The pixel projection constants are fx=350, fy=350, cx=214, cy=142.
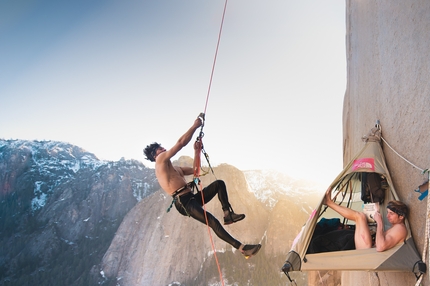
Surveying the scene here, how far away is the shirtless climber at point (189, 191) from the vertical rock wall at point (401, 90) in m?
1.86

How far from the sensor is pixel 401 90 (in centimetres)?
413

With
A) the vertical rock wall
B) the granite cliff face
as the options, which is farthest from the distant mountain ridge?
the vertical rock wall

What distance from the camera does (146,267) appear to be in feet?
159

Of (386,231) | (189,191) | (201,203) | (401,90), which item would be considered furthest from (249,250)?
(401,90)

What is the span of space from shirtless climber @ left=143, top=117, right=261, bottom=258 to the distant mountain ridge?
44.2 metres

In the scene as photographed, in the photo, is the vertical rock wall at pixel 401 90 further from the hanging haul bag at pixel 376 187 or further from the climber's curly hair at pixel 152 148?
the climber's curly hair at pixel 152 148

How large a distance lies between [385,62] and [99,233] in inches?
2464

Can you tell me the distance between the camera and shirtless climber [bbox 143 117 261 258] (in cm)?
431

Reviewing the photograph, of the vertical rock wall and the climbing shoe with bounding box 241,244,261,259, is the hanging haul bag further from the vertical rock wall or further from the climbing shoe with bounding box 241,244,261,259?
the climbing shoe with bounding box 241,244,261,259

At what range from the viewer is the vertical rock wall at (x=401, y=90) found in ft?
11.7

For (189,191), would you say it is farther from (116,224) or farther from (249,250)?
(116,224)

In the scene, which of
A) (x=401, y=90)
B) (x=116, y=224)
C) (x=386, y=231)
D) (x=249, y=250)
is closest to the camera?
(x=386, y=231)

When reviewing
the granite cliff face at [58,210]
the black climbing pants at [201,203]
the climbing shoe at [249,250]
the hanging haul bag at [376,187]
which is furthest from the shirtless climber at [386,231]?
the granite cliff face at [58,210]

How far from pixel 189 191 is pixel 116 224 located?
200 feet
